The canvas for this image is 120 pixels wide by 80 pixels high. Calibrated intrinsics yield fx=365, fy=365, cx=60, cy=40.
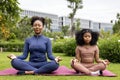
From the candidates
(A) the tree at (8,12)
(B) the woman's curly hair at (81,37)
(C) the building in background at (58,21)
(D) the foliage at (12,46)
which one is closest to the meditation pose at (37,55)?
(B) the woman's curly hair at (81,37)

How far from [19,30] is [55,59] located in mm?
40322

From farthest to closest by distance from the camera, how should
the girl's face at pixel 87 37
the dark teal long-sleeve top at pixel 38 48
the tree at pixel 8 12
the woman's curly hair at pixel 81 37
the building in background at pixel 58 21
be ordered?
the building in background at pixel 58 21, the tree at pixel 8 12, the woman's curly hair at pixel 81 37, the girl's face at pixel 87 37, the dark teal long-sleeve top at pixel 38 48

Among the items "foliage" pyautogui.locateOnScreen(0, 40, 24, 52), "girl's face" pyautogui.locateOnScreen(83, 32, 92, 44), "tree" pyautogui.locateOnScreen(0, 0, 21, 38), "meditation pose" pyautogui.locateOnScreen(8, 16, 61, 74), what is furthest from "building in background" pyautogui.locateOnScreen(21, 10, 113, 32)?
"meditation pose" pyautogui.locateOnScreen(8, 16, 61, 74)

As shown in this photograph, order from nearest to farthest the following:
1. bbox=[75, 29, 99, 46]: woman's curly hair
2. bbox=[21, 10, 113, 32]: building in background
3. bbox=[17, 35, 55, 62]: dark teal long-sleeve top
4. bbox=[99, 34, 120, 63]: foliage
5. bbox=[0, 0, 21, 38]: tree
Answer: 1. bbox=[17, 35, 55, 62]: dark teal long-sleeve top
2. bbox=[75, 29, 99, 46]: woman's curly hair
3. bbox=[99, 34, 120, 63]: foliage
4. bbox=[0, 0, 21, 38]: tree
5. bbox=[21, 10, 113, 32]: building in background

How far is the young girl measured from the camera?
28.4 feet

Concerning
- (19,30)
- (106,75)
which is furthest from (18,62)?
(19,30)

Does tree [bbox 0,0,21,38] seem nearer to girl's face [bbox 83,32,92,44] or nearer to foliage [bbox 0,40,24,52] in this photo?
foliage [bbox 0,40,24,52]

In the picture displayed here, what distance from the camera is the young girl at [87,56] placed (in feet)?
28.4

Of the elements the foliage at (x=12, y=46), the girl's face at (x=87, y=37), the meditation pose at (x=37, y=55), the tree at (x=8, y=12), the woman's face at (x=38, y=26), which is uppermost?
the tree at (x=8, y=12)

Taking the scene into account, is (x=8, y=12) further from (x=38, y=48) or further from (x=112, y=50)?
(x=38, y=48)

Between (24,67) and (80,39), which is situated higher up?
(80,39)

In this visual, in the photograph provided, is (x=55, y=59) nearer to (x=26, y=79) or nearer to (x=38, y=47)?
(x=38, y=47)

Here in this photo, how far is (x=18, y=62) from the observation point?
339 inches

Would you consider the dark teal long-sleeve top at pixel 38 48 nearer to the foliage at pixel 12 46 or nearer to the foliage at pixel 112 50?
the foliage at pixel 112 50
